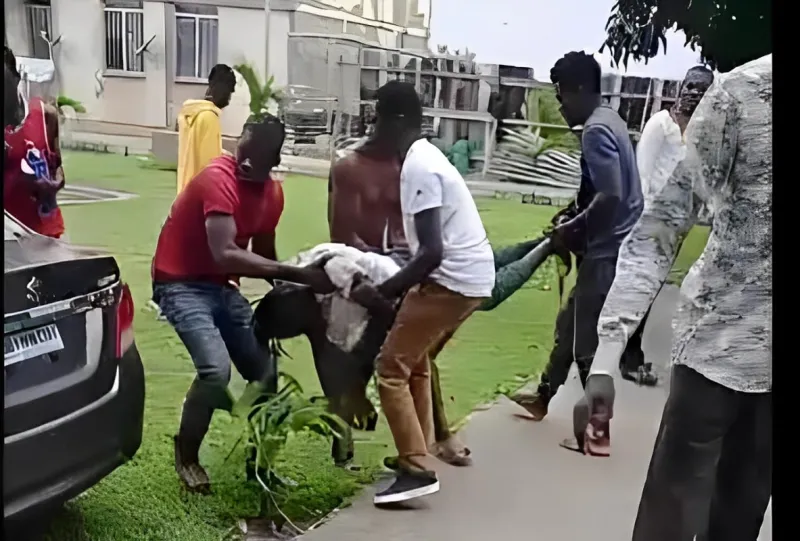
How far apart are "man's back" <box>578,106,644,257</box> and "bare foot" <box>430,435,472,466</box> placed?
0.62 meters

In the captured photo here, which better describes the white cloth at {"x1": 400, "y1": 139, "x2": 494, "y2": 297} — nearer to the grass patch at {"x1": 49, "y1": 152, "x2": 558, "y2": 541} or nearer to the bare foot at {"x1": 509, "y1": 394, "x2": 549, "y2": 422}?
the grass patch at {"x1": 49, "y1": 152, "x2": 558, "y2": 541}

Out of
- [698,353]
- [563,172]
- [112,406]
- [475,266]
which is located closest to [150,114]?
[112,406]

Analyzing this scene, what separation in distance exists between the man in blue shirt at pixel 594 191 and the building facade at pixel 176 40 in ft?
1.23

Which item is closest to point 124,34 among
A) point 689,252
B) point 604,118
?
point 604,118

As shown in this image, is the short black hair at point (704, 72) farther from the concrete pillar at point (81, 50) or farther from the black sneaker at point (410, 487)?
the concrete pillar at point (81, 50)

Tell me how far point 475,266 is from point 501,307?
0.12 m

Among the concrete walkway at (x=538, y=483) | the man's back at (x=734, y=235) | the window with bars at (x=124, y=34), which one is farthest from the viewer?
the window with bars at (x=124, y=34)

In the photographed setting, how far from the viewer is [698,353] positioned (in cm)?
190

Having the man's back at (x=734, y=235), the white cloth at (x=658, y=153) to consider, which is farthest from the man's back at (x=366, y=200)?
the man's back at (x=734, y=235)

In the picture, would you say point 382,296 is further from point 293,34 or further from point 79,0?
point 79,0

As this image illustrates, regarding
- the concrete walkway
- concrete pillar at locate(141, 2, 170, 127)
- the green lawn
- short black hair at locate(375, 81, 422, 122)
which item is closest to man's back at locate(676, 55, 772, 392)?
the concrete walkway

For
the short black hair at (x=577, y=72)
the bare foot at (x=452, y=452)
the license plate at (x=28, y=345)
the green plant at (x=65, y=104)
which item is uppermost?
the short black hair at (x=577, y=72)

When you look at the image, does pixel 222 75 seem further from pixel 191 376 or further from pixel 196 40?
pixel 191 376

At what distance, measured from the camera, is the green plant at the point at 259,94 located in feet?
6.43
